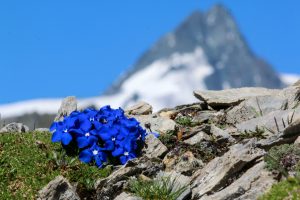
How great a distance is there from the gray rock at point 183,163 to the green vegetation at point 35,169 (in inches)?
41.9

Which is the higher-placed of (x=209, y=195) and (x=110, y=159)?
(x=110, y=159)

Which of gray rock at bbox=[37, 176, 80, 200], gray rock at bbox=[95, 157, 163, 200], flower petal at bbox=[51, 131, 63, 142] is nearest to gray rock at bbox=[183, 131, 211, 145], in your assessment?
gray rock at bbox=[95, 157, 163, 200]

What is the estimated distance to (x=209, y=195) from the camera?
11766mm

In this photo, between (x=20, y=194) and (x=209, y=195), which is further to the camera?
(x=20, y=194)

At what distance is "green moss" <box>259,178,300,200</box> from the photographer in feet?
32.0

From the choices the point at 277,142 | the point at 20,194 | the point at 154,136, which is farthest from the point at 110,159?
the point at 277,142

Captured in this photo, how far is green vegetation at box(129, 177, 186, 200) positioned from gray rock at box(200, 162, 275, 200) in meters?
0.49

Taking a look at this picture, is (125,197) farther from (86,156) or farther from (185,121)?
(185,121)

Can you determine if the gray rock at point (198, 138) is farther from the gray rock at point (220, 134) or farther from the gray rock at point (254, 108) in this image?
the gray rock at point (254, 108)

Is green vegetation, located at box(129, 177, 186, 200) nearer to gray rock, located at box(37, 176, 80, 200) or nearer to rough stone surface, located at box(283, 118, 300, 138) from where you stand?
gray rock, located at box(37, 176, 80, 200)

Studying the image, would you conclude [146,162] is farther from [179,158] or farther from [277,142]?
[277,142]

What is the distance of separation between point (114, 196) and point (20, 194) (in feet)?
5.06

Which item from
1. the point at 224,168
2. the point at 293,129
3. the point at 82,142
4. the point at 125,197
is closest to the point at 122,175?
the point at 125,197

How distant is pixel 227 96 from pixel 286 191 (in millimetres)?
7070
